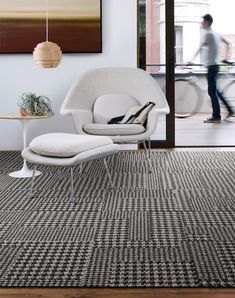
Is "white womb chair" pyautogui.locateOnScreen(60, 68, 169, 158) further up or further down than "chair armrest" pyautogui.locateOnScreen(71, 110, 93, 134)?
further up

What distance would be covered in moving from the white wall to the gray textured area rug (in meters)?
1.42

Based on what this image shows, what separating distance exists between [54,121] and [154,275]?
386 centimetres

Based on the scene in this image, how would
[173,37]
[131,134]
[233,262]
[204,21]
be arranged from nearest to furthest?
[233,262] → [131,134] → [173,37] → [204,21]

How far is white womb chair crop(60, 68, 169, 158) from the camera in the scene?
5.05m

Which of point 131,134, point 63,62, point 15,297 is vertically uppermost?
point 63,62

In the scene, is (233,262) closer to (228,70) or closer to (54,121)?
(54,121)

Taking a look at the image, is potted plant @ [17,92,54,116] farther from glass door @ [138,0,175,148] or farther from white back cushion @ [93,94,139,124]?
glass door @ [138,0,175,148]

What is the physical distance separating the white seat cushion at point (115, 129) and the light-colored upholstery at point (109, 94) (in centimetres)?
20

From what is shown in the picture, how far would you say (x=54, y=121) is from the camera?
6117 mm

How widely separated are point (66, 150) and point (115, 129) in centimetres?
111

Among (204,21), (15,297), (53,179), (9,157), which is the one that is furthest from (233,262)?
(204,21)

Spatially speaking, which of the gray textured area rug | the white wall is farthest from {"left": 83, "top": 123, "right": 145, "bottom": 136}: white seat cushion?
the white wall

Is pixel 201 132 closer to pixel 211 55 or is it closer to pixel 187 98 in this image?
pixel 211 55

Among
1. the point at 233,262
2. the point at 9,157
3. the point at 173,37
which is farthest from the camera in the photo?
the point at 173,37
